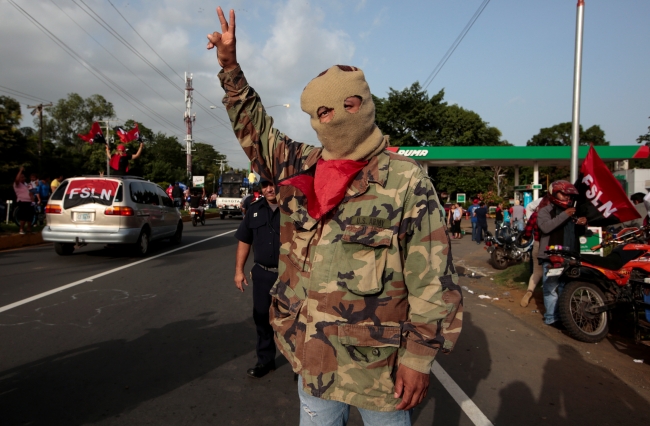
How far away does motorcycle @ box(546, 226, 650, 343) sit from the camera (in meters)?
5.34

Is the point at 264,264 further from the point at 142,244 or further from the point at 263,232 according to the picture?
the point at 142,244

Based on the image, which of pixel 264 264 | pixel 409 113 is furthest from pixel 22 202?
pixel 409 113

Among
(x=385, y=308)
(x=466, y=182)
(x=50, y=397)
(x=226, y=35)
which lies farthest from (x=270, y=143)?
(x=466, y=182)

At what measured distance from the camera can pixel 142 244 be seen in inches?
439

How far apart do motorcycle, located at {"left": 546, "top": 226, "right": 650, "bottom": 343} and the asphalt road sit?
36 centimetres

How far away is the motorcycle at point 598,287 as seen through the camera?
5.34 m

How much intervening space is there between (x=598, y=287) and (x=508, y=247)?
576cm

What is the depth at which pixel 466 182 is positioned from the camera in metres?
49.2

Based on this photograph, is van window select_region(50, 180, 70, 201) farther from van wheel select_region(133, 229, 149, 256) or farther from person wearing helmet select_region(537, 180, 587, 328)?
person wearing helmet select_region(537, 180, 587, 328)

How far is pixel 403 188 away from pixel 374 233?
8.0 inches

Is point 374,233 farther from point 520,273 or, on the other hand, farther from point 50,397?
point 520,273

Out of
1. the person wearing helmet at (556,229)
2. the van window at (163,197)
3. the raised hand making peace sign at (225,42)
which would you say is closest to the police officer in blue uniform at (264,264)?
the raised hand making peace sign at (225,42)

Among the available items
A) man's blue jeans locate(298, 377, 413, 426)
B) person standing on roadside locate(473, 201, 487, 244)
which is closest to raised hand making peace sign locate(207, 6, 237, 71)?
man's blue jeans locate(298, 377, 413, 426)

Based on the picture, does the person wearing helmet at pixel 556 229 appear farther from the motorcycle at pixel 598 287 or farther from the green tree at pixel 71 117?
the green tree at pixel 71 117
